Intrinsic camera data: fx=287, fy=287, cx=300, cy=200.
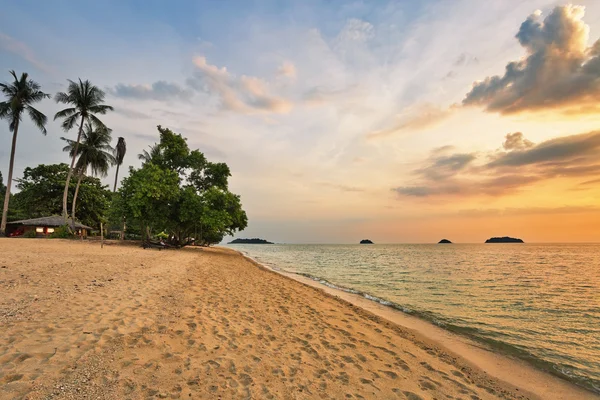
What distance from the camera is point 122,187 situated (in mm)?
29891

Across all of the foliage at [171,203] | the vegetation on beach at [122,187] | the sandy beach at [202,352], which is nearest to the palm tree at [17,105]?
the vegetation on beach at [122,187]

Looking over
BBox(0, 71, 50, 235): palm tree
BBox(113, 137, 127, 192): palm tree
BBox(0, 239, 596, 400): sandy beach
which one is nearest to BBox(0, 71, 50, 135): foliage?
BBox(0, 71, 50, 235): palm tree

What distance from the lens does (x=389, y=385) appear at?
5.02 metres

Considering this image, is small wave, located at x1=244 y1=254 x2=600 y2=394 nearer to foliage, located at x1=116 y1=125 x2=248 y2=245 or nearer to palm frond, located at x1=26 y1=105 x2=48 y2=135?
foliage, located at x1=116 y1=125 x2=248 y2=245

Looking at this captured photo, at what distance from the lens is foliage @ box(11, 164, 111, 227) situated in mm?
42000

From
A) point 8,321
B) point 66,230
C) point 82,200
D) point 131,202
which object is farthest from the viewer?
point 82,200

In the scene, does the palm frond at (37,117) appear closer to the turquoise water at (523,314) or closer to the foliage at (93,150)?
the foliage at (93,150)

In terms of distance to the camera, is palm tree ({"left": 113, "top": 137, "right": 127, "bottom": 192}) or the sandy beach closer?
the sandy beach

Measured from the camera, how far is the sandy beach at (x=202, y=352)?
4109 millimetres

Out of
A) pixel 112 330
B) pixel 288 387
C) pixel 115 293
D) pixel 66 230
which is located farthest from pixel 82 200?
pixel 288 387

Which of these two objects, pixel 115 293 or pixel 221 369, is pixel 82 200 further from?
pixel 221 369

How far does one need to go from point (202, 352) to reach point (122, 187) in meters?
30.0

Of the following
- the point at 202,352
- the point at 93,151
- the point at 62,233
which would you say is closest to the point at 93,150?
the point at 93,151

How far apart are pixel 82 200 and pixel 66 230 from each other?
13380 millimetres
